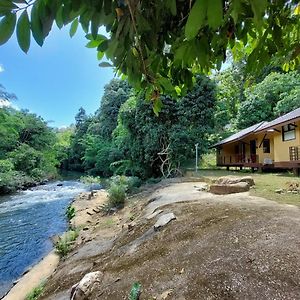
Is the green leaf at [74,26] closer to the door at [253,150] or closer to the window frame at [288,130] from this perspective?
the window frame at [288,130]

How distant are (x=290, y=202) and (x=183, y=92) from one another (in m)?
5.06

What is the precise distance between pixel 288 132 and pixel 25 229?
13.1 metres

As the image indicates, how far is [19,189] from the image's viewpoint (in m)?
22.5

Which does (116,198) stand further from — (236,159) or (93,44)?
(236,159)

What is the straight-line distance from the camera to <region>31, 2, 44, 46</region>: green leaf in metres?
0.91

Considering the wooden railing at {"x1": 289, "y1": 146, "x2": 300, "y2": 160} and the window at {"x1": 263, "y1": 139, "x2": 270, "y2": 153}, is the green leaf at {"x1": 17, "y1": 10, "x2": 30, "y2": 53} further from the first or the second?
the window at {"x1": 263, "y1": 139, "x2": 270, "y2": 153}

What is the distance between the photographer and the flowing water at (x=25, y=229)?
7.91 metres

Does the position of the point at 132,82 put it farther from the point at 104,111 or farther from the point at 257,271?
the point at 104,111

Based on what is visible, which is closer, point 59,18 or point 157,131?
point 59,18

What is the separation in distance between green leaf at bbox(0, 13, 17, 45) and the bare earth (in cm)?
290

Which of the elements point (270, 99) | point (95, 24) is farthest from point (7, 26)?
point (270, 99)

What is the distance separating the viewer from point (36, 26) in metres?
0.93

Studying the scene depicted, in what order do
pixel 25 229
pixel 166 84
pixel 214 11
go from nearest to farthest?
1. pixel 214 11
2. pixel 166 84
3. pixel 25 229

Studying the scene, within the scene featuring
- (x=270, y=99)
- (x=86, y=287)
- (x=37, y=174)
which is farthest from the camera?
(x=37, y=174)
